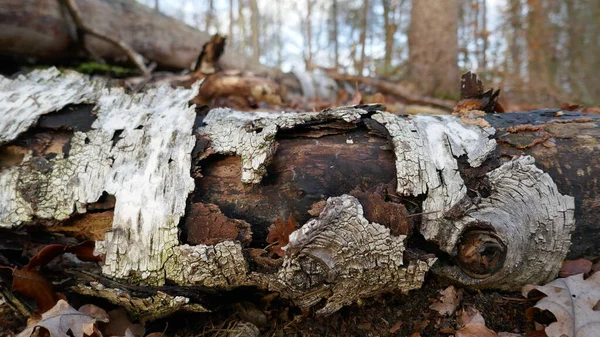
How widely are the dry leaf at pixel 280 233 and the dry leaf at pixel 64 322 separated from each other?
768 millimetres

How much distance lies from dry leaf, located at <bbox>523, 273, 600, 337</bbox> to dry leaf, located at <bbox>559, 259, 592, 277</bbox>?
0.05m

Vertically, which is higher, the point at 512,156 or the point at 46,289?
the point at 512,156

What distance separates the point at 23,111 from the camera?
1675 millimetres

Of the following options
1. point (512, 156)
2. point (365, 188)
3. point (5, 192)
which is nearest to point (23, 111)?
point (5, 192)

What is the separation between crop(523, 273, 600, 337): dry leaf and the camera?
1.30m

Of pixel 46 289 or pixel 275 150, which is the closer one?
pixel 275 150

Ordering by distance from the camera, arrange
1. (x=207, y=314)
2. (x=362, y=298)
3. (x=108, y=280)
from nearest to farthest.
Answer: (x=108, y=280)
(x=362, y=298)
(x=207, y=314)

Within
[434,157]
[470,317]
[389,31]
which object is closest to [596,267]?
[470,317]

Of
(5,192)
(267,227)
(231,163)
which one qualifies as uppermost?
(231,163)

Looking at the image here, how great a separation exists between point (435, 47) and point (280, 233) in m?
5.27

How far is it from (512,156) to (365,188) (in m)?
0.58

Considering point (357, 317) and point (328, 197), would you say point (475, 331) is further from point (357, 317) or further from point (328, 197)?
point (328, 197)

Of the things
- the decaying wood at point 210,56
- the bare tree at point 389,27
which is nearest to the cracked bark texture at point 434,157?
the decaying wood at point 210,56

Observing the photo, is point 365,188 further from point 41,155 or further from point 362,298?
point 41,155
